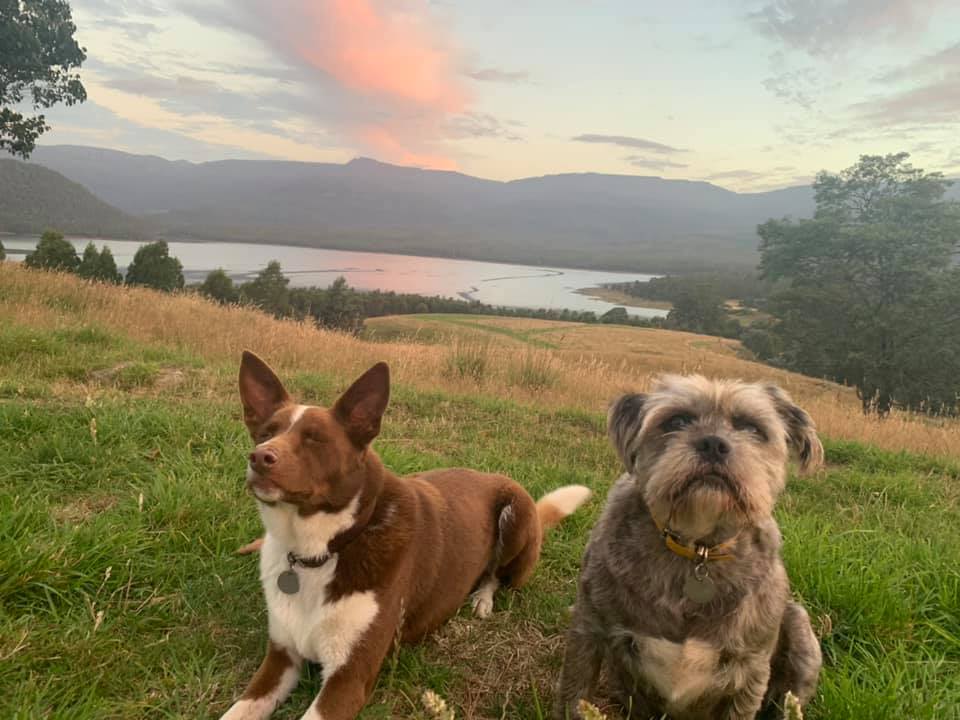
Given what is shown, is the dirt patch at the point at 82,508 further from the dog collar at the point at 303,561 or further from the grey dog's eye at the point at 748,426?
the grey dog's eye at the point at 748,426

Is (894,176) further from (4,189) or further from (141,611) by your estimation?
(4,189)

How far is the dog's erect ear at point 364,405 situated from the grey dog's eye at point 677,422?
1305 millimetres

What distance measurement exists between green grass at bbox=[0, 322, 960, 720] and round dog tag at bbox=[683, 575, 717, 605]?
782 mm

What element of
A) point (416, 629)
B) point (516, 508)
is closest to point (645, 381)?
point (516, 508)

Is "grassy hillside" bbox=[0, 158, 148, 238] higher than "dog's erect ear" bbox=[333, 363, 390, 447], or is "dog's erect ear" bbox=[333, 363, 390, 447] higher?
"grassy hillside" bbox=[0, 158, 148, 238]

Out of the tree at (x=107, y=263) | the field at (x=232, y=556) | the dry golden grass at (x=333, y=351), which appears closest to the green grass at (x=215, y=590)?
the field at (x=232, y=556)

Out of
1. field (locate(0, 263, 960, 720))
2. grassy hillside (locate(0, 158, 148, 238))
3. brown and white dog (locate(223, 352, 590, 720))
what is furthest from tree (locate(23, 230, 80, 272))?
brown and white dog (locate(223, 352, 590, 720))

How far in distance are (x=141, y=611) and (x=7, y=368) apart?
21.5 ft

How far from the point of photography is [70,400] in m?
6.32

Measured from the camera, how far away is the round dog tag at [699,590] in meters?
2.59

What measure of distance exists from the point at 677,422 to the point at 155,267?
48005 mm

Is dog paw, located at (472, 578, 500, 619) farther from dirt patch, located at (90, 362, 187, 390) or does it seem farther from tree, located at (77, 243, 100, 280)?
tree, located at (77, 243, 100, 280)

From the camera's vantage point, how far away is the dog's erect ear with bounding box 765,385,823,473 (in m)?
2.95

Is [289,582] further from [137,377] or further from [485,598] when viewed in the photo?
[137,377]
